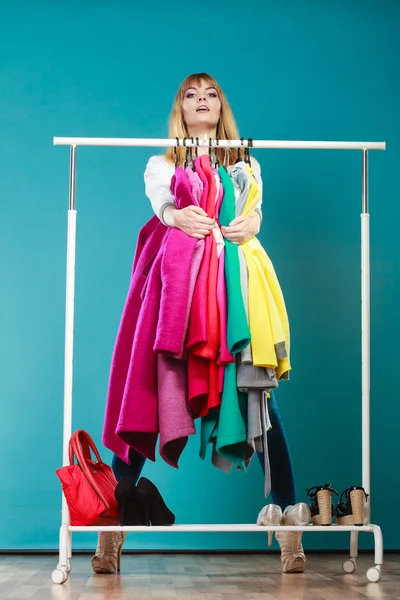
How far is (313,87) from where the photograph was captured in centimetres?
380

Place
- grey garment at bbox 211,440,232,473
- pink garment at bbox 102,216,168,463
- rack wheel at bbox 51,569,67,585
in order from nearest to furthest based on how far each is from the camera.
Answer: rack wheel at bbox 51,569,67,585
grey garment at bbox 211,440,232,473
pink garment at bbox 102,216,168,463

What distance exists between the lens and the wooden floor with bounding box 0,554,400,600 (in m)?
2.22

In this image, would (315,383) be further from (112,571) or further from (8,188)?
(8,188)

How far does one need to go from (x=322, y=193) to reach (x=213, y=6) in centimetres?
95

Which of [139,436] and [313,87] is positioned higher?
[313,87]

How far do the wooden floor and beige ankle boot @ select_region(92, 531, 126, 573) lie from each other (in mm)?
43

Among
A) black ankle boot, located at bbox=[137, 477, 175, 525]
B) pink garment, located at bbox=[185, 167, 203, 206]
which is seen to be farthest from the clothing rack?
black ankle boot, located at bbox=[137, 477, 175, 525]

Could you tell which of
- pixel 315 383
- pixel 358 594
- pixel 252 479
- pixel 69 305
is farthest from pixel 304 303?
pixel 358 594

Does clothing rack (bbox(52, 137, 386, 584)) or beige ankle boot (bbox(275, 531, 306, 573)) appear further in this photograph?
beige ankle boot (bbox(275, 531, 306, 573))

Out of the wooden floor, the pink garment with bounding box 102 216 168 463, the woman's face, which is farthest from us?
the woman's face

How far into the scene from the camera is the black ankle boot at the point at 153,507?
2.54 meters

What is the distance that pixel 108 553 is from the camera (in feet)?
9.07

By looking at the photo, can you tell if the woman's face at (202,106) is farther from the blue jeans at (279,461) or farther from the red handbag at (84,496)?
the red handbag at (84,496)

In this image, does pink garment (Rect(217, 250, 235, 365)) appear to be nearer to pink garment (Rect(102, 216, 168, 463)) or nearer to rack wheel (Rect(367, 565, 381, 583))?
pink garment (Rect(102, 216, 168, 463))
